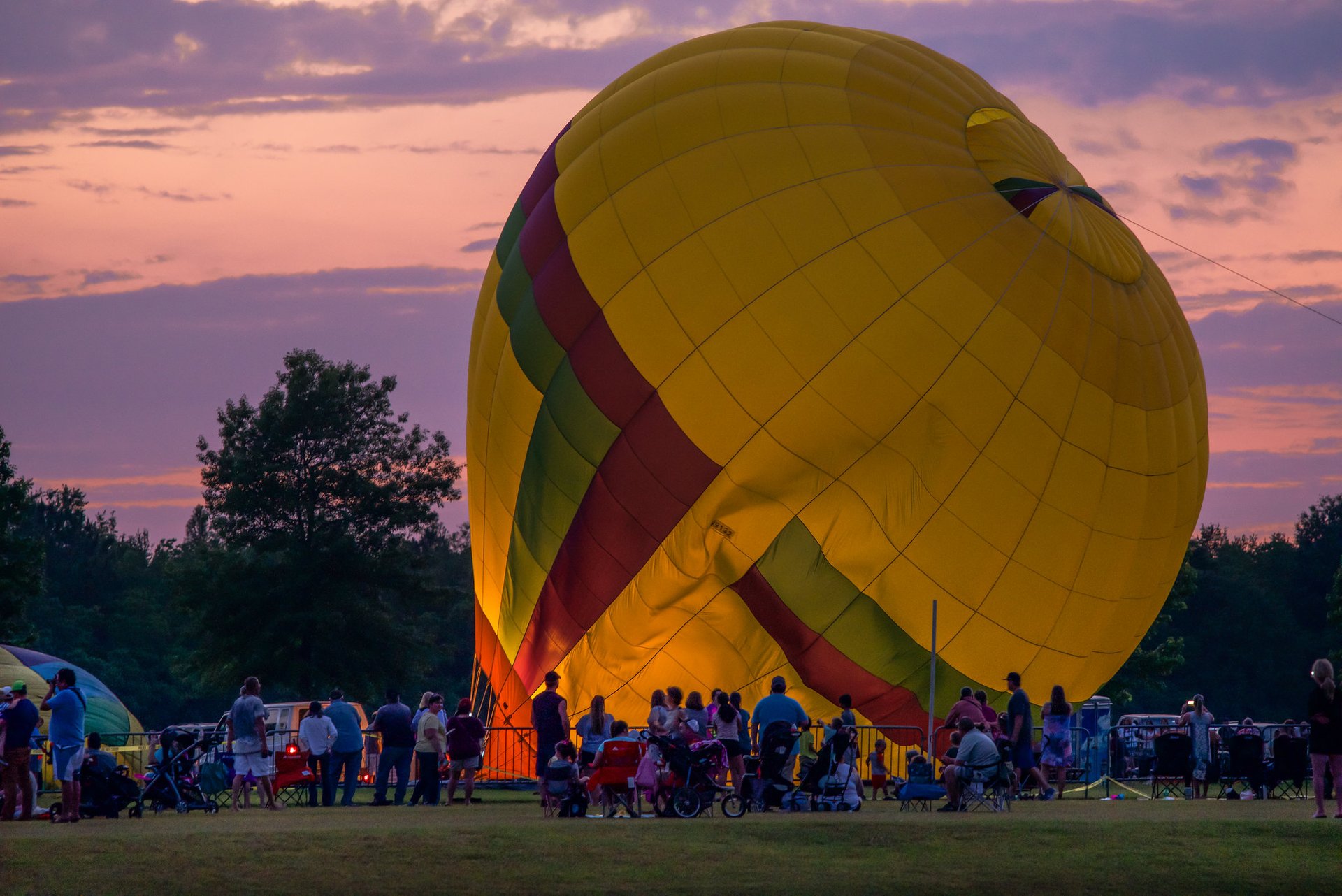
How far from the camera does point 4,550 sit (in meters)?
41.4

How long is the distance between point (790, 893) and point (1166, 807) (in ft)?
25.6

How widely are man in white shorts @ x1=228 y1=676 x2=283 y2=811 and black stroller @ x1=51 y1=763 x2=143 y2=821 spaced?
126cm

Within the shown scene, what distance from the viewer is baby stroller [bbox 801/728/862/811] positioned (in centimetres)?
1703

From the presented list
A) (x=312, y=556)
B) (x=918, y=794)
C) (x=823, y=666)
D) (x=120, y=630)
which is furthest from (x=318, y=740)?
(x=120, y=630)

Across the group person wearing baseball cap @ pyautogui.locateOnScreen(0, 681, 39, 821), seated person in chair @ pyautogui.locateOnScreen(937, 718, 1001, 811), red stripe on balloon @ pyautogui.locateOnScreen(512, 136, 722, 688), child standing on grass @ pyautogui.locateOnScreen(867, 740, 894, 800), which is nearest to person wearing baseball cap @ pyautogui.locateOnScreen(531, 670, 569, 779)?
red stripe on balloon @ pyautogui.locateOnScreen(512, 136, 722, 688)

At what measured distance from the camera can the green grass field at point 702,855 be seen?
12.0m

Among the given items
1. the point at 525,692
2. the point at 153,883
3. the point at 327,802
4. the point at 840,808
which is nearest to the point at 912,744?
the point at 840,808

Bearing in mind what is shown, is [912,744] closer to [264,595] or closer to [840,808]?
[840,808]

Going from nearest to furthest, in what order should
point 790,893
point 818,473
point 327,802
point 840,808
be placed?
point 790,893, point 840,808, point 818,473, point 327,802

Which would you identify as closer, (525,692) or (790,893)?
(790,893)

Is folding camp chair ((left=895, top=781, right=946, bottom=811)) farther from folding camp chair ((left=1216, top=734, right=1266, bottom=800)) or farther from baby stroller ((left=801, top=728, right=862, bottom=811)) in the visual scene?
folding camp chair ((left=1216, top=734, right=1266, bottom=800))

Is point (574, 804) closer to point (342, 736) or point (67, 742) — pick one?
point (342, 736)

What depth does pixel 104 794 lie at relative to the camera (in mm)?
17844

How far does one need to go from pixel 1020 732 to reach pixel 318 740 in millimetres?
8633
